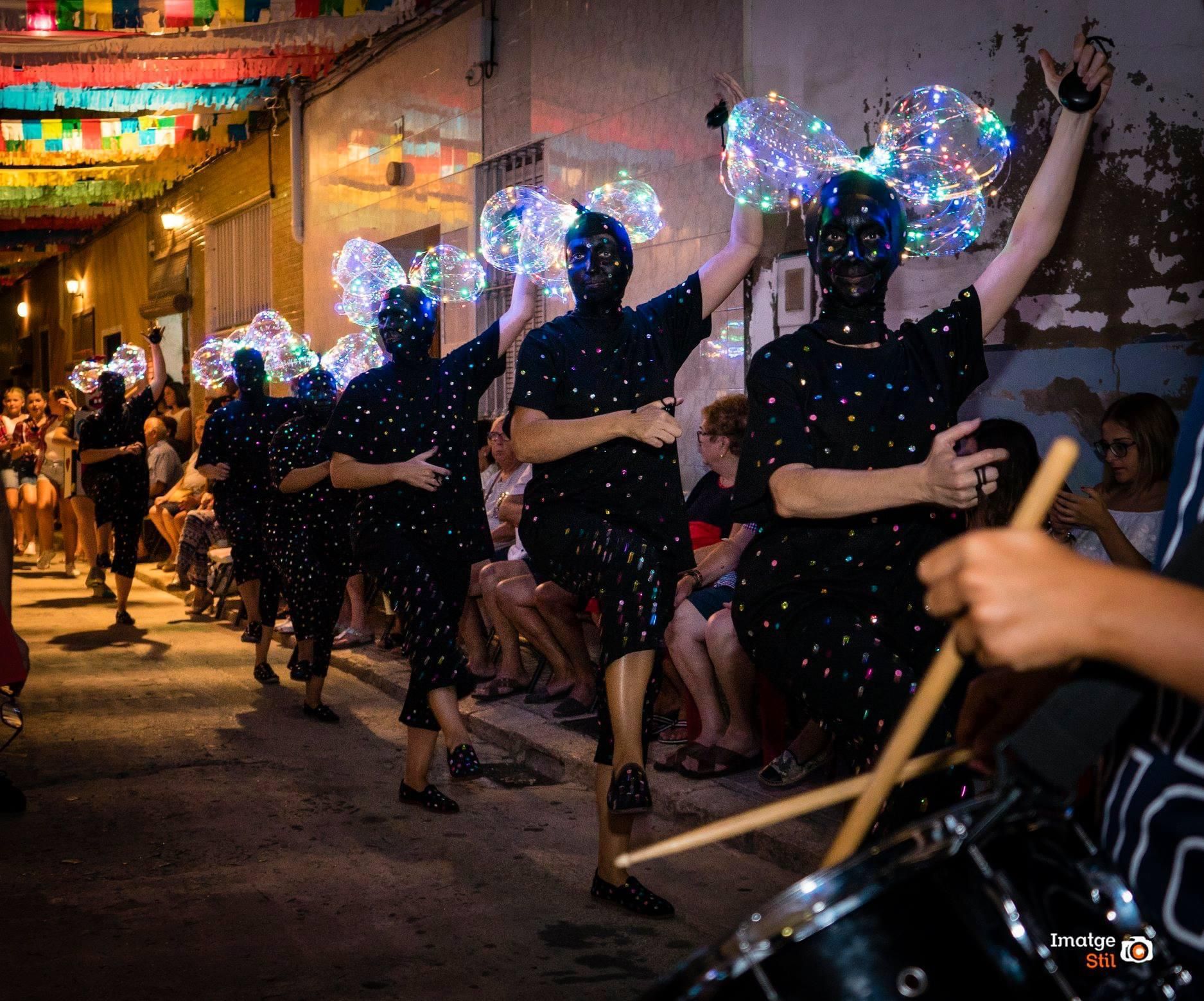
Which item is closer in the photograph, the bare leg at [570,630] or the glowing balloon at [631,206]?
the glowing balloon at [631,206]

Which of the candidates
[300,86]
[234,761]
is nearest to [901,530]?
[234,761]

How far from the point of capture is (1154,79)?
17.3 ft

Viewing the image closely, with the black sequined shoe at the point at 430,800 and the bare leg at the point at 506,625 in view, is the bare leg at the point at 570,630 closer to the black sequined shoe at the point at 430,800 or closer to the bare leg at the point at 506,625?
the bare leg at the point at 506,625

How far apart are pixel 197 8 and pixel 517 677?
6.51 metres

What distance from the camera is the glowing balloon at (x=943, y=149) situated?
4.26 m

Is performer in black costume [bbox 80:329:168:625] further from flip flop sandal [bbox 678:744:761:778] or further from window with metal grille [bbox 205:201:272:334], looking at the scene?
flip flop sandal [bbox 678:744:761:778]

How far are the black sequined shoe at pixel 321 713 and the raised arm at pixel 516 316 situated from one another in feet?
9.44

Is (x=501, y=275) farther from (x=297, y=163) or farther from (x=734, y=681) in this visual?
(x=734, y=681)

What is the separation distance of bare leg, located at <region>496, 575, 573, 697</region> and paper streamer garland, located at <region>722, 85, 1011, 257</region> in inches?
132

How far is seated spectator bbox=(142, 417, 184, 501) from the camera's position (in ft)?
50.1

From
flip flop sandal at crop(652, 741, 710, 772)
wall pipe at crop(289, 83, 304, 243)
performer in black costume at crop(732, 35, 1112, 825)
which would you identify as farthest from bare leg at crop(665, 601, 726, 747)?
wall pipe at crop(289, 83, 304, 243)

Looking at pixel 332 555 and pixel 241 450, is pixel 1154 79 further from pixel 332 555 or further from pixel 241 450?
pixel 241 450

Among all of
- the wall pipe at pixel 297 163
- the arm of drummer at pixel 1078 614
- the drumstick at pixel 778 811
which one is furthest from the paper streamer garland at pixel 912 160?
the wall pipe at pixel 297 163

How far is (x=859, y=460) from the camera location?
298cm
